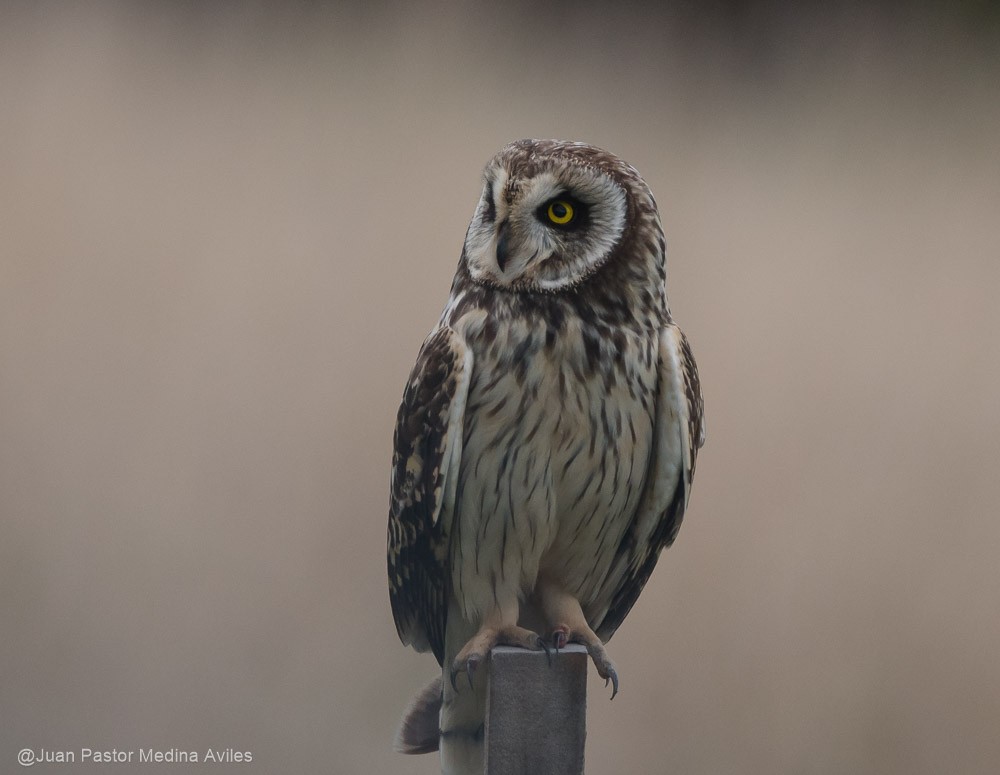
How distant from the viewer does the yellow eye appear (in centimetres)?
116

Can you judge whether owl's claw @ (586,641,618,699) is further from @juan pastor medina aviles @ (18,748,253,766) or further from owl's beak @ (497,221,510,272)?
@juan pastor medina aviles @ (18,748,253,766)

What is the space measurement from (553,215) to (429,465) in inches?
13.1

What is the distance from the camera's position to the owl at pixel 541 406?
3.86 feet

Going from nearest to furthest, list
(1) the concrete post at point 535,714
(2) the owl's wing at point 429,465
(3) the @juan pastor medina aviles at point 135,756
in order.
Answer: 1. (1) the concrete post at point 535,714
2. (2) the owl's wing at point 429,465
3. (3) the @juan pastor medina aviles at point 135,756

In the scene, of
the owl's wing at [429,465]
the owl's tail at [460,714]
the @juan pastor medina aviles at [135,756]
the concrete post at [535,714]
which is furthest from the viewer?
the @juan pastor medina aviles at [135,756]

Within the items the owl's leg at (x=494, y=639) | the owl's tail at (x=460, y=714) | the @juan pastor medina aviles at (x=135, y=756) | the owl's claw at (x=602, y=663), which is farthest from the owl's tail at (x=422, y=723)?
the @juan pastor medina aviles at (x=135, y=756)

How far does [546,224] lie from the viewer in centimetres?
116

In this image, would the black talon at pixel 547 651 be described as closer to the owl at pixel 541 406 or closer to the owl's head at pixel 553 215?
the owl at pixel 541 406

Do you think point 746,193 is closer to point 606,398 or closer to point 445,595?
point 606,398

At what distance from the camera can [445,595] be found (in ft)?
4.39

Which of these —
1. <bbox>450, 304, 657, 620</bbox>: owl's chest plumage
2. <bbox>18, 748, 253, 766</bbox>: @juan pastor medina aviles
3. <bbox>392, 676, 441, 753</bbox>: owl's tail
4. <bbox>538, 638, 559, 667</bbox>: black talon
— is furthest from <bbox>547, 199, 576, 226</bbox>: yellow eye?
<bbox>18, 748, 253, 766</bbox>: @juan pastor medina aviles

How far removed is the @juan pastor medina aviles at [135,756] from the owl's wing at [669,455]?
0.91 m

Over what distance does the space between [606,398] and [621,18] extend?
1129 millimetres

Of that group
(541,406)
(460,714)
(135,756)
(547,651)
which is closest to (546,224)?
(541,406)
